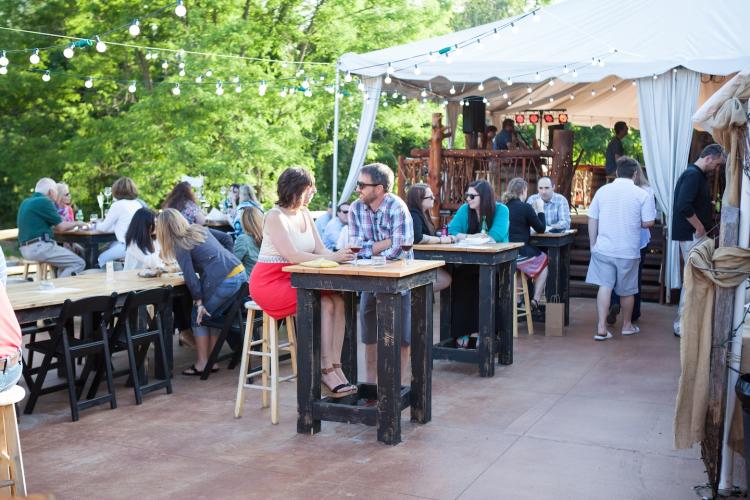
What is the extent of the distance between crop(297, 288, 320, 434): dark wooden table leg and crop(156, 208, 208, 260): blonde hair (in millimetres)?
1864

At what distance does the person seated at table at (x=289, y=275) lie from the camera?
553cm

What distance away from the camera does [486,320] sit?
6.96 m

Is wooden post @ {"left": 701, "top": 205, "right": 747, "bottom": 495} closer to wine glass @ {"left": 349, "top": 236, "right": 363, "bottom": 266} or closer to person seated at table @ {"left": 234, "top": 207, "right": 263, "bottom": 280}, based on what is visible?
wine glass @ {"left": 349, "top": 236, "right": 363, "bottom": 266}

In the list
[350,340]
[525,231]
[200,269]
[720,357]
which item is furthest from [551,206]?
[720,357]

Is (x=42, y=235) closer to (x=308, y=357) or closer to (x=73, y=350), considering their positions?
(x=73, y=350)

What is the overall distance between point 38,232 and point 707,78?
32.7 ft

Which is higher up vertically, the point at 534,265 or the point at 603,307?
the point at 534,265

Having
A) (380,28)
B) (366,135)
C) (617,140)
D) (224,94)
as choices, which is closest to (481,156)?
(366,135)

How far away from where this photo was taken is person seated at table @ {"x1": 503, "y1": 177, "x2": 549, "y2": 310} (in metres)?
8.69

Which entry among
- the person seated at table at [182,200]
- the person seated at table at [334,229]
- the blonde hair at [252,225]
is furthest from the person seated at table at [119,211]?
the blonde hair at [252,225]

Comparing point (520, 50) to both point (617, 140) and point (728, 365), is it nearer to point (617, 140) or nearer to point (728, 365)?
point (617, 140)

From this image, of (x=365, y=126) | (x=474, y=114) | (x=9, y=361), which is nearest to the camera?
(x=9, y=361)

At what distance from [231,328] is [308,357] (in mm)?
2043

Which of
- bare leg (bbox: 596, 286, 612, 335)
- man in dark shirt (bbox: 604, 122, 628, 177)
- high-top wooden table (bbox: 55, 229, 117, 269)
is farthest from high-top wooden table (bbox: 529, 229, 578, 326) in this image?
man in dark shirt (bbox: 604, 122, 628, 177)
